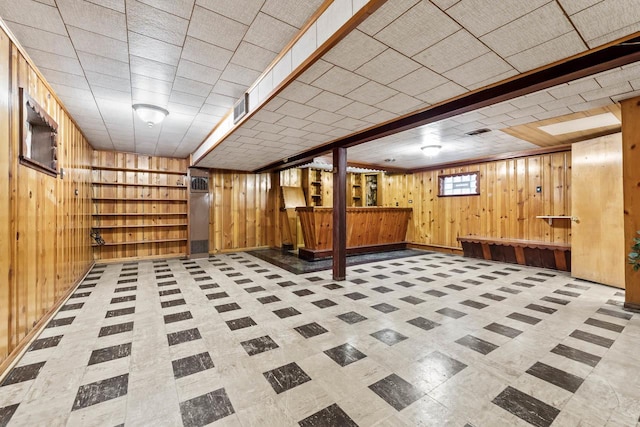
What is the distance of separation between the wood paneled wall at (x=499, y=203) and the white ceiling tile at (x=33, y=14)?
7.98 m

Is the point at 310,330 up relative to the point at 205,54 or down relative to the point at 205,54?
down

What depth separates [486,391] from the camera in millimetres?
1826

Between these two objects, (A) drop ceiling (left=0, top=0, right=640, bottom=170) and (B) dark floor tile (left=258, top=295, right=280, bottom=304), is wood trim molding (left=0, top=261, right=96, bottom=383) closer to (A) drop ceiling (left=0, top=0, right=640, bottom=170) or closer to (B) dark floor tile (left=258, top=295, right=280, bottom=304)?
(B) dark floor tile (left=258, top=295, right=280, bottom=304)

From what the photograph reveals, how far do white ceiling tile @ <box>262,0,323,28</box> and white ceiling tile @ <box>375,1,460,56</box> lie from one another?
1.75 ft

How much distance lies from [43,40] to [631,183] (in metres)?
6.41

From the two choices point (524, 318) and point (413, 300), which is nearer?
point (524, 318)

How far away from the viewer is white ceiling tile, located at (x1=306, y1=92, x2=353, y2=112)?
2.91m

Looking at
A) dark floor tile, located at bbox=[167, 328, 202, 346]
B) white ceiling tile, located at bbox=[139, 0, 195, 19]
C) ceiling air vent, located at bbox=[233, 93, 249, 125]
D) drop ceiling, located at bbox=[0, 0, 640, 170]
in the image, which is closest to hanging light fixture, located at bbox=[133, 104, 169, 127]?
drop ceiling, located at bbox=[0, 0, 640, 170]

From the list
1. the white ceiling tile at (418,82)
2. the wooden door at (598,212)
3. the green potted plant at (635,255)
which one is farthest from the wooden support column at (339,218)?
the wooden door at (598,212)

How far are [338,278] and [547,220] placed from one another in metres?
4.94

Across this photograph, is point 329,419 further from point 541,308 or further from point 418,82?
point 541,308

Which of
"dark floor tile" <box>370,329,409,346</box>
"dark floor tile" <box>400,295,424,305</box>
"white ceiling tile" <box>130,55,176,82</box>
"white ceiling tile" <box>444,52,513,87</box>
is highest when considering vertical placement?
"white ceiling tile" <box>130,55,176,82</box>

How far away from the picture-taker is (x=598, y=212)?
445 cm

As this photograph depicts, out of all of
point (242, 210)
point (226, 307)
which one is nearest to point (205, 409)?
point (226, 307)
